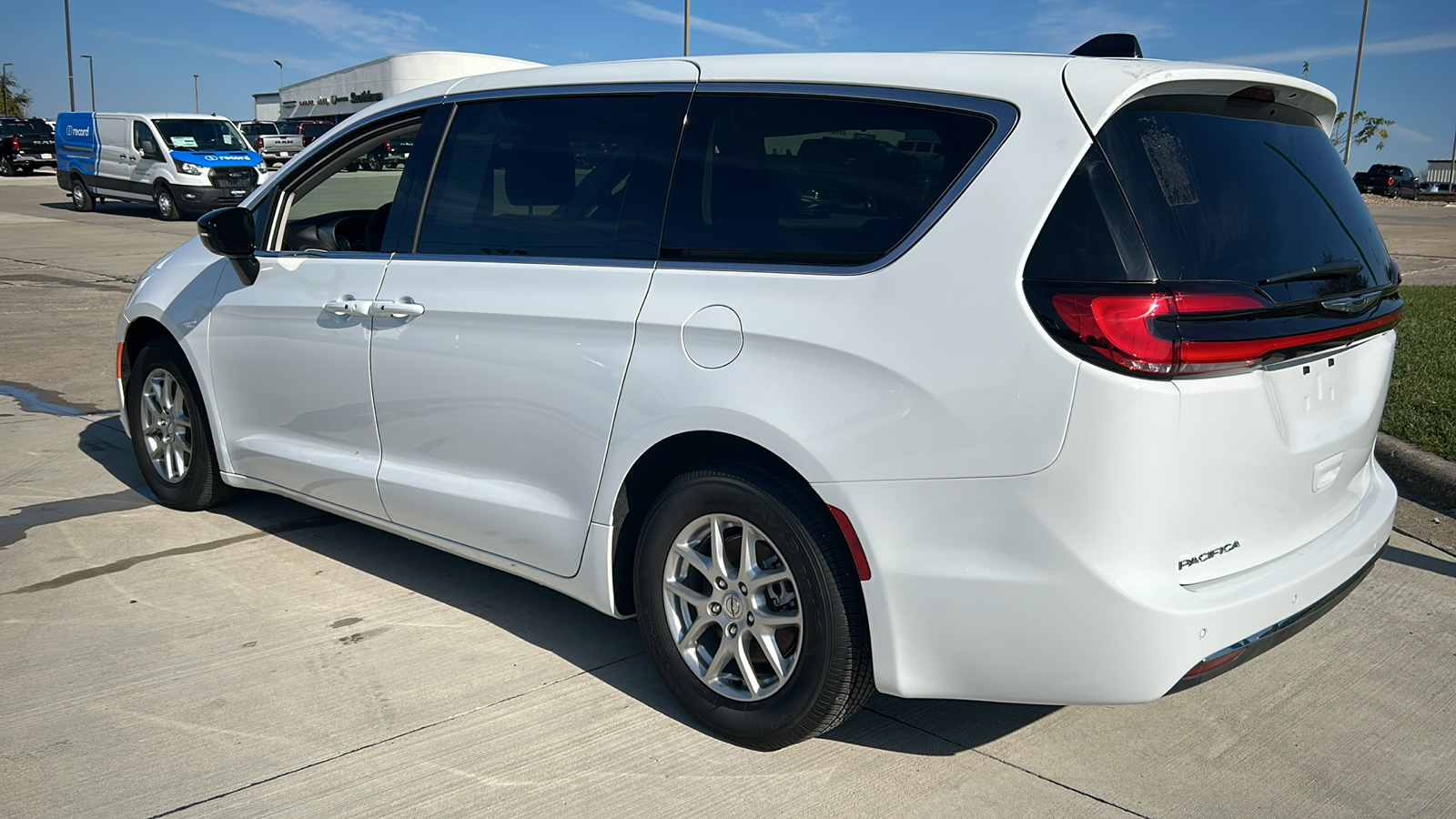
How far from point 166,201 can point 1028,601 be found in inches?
954

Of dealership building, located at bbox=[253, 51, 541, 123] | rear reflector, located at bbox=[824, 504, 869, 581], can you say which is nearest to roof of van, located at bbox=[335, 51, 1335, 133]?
rear reflector, located at bbox=[824, 504, 869, 581]

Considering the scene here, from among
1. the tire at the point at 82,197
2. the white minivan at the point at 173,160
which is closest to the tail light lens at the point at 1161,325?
the white minivan at the point at 173,160

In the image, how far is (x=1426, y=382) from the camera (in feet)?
23.1

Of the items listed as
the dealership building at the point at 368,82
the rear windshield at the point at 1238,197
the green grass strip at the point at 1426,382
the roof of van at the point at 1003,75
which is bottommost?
the green grass strip at the point at 1426,382

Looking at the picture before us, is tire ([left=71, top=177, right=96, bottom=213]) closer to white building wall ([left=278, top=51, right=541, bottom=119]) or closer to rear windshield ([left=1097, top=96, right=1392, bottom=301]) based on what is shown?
rear windshield ([left=1097, top=96, right=1392, bottom=301])

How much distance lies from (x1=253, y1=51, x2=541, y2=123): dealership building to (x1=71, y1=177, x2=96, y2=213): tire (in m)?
39.4

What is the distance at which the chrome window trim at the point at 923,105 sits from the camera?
262 centimetres

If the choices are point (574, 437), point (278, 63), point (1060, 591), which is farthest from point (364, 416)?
point (278, 63)

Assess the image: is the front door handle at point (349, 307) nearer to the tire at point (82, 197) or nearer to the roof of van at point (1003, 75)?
the roof of van at point (1003, 75)

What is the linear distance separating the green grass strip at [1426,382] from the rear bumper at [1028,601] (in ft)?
12.1

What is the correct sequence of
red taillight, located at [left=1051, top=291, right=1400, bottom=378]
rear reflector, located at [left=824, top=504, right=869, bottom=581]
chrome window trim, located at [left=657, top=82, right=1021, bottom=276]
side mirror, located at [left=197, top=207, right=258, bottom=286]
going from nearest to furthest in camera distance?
red taillight, located at [left=1051, top=291, right=1400, bottom=378]
chrome window trim, located at [left=657, top=82, right=1021, bottom=276]
rear reflector, located at [left=824, top=504, right=869, bottom=581]
side mirror, located at [left=197, top=207, right=258, bottom=286]

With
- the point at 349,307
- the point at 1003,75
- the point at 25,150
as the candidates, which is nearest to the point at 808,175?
the point at 1003,75

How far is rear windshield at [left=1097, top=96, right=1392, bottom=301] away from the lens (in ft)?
8.23

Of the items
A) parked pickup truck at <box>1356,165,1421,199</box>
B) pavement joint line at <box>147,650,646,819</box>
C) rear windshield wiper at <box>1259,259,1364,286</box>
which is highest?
parked pickup truck at <box>1356,165,1421,199</box>
